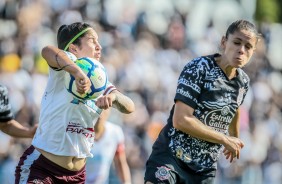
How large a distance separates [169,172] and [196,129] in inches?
18.1

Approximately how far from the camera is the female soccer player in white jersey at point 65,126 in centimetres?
645

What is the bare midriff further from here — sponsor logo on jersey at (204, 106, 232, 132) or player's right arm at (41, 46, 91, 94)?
sponsor logo on jersey at (204, 106, 232, 132)

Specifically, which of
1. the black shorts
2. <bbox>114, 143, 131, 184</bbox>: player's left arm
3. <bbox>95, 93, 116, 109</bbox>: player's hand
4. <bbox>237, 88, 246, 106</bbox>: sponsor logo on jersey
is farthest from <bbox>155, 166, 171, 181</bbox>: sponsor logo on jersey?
<bbox>114, 143, 131, 184</bbox>: player's left arm

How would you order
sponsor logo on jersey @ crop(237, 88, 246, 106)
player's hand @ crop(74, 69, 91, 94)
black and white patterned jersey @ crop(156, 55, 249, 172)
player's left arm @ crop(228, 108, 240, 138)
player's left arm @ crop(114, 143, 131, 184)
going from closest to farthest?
player's hand @ crop(74, 69, 91, 94)
black and white patterned jersey @ crop(156, 55, 249, 172)
sponsor logo on jersey @ crop(237, 88, 246, 106)
player's left arm @ crop(228, 108, 240, 138)
player's left arm @ crop(114, 143, 131, 184)

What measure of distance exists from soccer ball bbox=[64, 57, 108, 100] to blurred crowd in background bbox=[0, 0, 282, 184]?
4671 millimetres

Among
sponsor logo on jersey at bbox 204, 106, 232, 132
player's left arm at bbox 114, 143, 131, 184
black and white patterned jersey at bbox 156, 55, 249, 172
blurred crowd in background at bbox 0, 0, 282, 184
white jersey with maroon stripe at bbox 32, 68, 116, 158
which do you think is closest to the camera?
white jersey with maroon stripe at bbox 32, 68, 116, 158

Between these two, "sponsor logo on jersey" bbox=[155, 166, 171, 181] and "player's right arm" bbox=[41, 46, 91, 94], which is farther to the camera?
"sponsor logo on jersey" bbox=[155, 166, 171, 181]

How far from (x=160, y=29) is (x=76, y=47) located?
8.02 m

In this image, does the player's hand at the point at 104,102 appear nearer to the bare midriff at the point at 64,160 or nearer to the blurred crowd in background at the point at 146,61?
the bare midriff at the point at 64,160

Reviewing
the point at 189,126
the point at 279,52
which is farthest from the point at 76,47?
Answer: the point at 279,52

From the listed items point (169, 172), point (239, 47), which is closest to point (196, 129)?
point (169, 172)

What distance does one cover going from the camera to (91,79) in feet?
20.1

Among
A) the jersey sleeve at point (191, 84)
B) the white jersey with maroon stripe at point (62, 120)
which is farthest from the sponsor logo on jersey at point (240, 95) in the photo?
the white jersey with maroon stripe at point (62, 120)

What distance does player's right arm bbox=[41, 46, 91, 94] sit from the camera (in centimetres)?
582
